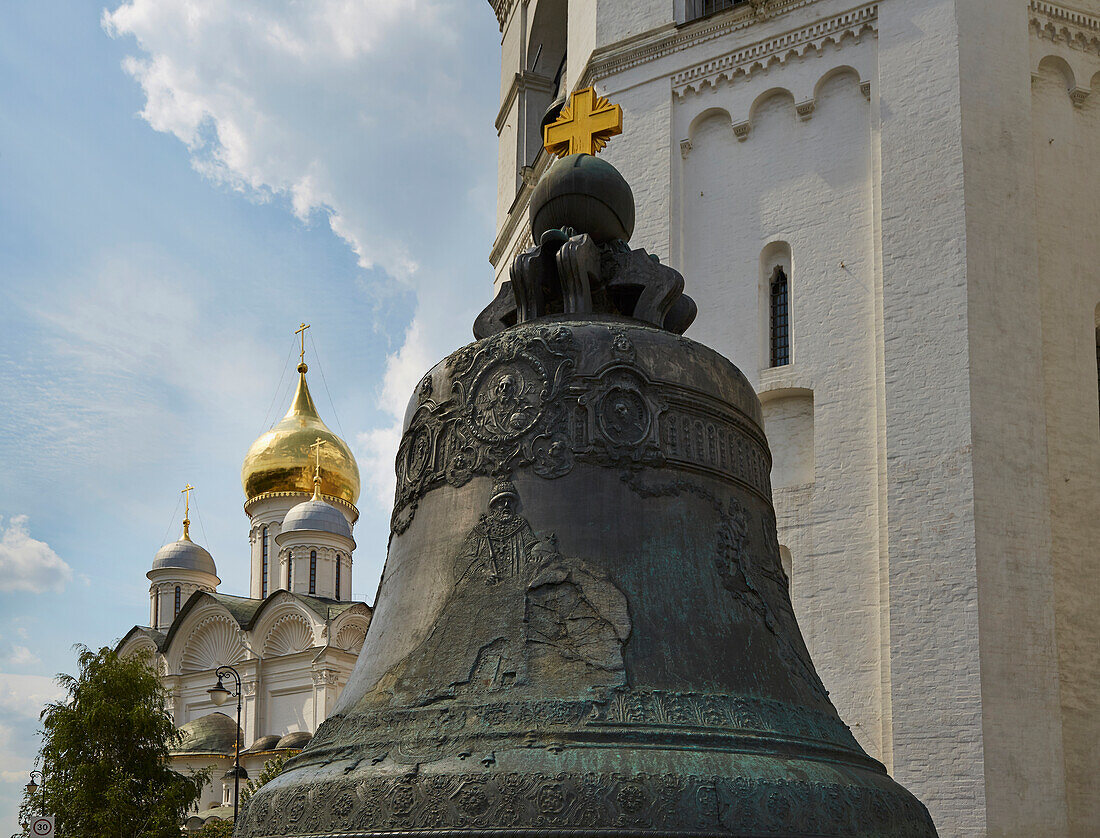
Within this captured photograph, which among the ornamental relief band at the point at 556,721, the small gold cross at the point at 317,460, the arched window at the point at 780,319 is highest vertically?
the small gold cross at the point at 317,460

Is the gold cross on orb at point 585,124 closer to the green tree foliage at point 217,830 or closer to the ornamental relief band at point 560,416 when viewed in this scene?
the ornamental relief band at point 560,416

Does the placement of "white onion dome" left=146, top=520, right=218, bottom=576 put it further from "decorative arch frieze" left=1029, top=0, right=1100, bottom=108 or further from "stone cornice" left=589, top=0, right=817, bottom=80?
"decorative arch frieze" left=1029, top=0, right=1100, bottom=108

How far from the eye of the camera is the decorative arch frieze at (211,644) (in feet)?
122

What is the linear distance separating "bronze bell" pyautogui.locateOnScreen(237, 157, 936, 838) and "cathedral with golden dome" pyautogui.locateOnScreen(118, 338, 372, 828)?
27.1 metres

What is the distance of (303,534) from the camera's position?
38.6 m

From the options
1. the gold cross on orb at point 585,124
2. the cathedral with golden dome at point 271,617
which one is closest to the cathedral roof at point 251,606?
the cathedral with golden dome at point 271,617

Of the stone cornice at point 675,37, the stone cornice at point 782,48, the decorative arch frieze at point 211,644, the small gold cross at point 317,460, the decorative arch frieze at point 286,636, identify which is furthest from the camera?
the small gold cross at point 317,460

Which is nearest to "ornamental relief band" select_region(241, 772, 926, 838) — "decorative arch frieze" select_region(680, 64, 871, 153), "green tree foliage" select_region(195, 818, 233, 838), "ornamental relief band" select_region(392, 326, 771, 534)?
"ornamental relief band" select_region(392, 326, 771, 534)

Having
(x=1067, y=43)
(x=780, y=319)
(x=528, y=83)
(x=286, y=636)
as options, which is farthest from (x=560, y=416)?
(x=286, y=636)

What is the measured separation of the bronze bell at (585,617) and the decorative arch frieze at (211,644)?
1371 inches

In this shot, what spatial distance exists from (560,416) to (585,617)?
535 millimetres

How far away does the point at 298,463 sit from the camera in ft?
137

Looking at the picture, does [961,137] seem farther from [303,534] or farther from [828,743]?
[303,534]

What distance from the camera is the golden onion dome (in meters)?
41.8
